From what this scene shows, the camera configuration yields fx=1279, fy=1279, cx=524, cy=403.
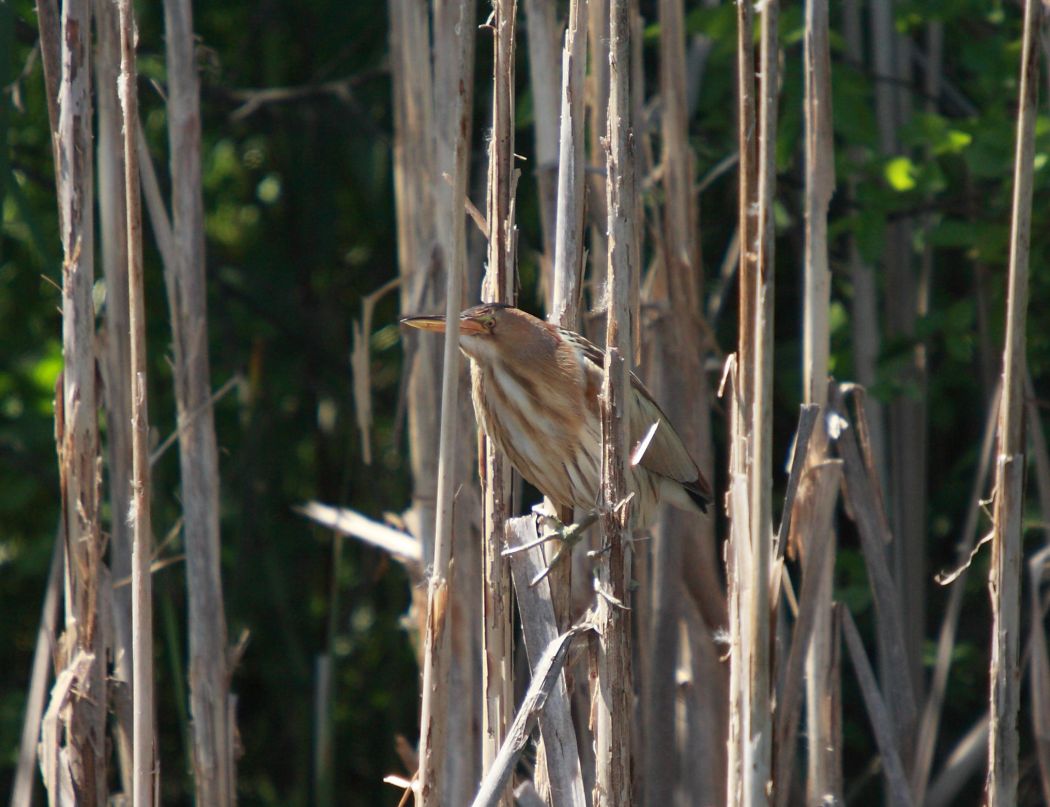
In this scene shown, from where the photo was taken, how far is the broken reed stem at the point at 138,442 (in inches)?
63.9

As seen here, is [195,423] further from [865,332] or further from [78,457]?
[865,332]

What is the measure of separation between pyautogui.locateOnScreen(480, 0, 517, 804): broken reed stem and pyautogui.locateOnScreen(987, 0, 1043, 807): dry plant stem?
0.59 meters

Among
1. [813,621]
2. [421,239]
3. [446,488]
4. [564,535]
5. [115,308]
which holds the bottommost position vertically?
[813,621]

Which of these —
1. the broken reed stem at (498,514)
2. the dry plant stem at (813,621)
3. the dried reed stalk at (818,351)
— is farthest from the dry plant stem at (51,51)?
the dry plant stem at (813,621)

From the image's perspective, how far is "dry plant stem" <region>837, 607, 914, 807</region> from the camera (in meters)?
1.99

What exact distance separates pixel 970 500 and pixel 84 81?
223 cm

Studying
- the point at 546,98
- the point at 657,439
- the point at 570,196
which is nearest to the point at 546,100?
the point at 546,98

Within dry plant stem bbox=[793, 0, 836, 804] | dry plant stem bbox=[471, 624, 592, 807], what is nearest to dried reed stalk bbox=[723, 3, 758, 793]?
dry plant stem bbox=[793, 0, 836, 804]

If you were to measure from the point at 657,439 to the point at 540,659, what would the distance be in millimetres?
604

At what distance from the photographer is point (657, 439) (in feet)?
6.97

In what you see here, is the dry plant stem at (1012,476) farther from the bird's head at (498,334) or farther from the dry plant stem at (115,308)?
the dry plant stem at (115,308)

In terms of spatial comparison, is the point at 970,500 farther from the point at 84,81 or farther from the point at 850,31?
the point at 84,81

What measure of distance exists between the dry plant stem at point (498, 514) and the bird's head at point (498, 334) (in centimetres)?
18

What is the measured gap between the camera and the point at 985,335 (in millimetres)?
2709
